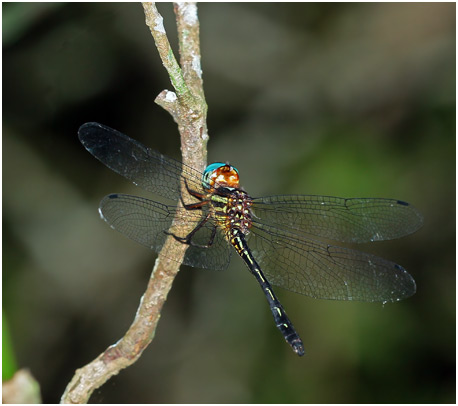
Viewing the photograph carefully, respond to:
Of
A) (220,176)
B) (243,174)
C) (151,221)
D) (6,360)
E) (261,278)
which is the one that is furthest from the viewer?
(243,174)

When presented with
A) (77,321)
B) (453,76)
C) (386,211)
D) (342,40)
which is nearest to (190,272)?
(77,321)

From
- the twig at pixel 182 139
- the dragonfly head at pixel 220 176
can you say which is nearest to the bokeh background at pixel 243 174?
the dragonfly head at pixel 220 176

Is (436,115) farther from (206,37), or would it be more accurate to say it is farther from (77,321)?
(77,321)

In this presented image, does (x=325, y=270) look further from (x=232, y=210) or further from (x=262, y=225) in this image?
(x=232, y=210)

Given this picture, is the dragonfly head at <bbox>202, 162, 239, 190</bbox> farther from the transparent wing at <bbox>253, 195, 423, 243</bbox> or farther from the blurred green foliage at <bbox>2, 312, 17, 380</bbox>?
the blurred green foliage at <bbox>2, 312, 17, 380</bbox>

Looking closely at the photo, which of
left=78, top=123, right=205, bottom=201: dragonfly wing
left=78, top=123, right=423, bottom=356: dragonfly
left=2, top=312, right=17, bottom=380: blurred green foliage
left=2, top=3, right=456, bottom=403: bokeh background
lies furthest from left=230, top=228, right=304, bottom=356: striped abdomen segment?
left=2, top=312, right=17, bottom=380: blurred green foliage

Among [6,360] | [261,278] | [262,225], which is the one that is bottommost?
[6,360]

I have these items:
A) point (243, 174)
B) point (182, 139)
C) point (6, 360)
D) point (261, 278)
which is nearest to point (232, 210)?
point (261, 278)
